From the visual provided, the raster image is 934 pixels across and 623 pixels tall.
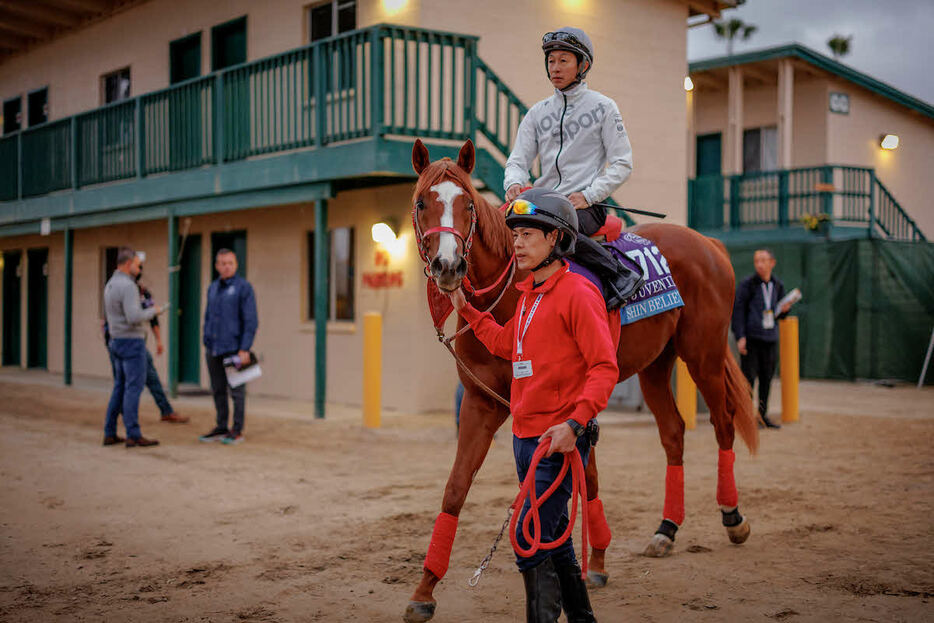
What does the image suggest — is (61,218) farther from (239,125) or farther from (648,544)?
(648,544)

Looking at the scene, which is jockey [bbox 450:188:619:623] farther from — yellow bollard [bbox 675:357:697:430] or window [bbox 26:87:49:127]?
window [bbox 26:87:49:127]

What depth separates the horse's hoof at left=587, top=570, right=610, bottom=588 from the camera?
451 cm

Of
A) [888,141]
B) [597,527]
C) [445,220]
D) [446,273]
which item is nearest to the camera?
[446,273]

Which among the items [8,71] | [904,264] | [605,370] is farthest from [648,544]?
[8,71]

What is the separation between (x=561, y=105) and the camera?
4.78 metres

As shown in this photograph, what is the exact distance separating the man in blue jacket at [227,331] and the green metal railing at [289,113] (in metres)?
2.40

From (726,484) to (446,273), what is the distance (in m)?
2.69

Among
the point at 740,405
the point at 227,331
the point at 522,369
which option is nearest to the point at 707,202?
the point at 227,331

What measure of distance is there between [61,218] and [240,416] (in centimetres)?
978

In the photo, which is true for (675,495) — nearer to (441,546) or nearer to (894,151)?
(441,546)

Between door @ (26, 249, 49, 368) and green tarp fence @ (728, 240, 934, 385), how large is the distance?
663 inches

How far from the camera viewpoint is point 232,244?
15.1 meters

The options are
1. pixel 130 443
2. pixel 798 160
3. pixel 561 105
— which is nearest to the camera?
pixel 561 105

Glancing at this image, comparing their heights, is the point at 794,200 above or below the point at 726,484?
above
